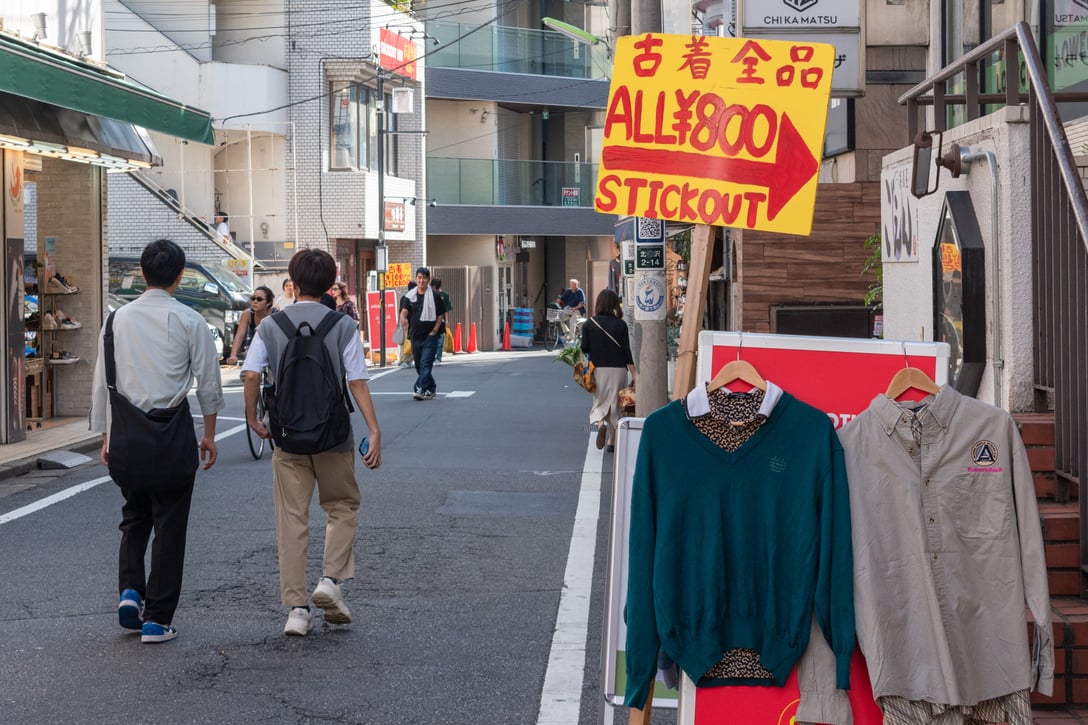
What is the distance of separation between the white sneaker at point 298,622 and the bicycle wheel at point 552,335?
34.4m

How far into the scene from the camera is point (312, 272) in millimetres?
6785

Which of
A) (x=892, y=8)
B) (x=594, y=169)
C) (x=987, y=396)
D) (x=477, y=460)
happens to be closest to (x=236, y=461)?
(x=477, y=460)

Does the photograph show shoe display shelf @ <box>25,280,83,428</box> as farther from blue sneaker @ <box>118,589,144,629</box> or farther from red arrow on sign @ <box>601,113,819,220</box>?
red arrow on sign @ <box>601,113,819,220</box>

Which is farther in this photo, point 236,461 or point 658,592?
point 236,461

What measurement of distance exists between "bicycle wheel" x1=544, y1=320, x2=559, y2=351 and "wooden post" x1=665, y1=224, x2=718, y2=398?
3591 cm

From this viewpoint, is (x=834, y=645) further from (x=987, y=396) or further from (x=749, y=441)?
(x=987, y=396)

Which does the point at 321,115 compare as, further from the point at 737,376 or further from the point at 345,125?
the point at 737,376

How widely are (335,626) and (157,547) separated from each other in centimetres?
96

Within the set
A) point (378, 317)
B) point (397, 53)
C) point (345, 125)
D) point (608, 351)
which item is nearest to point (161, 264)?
point (608, 351)

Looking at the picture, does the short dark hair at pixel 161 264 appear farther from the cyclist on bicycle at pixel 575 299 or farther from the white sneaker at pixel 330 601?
the cyclist on bicycle at pixel 575 299

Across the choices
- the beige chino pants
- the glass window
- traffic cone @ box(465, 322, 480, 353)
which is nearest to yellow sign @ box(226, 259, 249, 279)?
the glass window

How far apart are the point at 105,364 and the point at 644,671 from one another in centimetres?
365

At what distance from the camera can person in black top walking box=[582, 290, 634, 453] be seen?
13875mm

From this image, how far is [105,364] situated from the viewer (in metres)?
6.68
